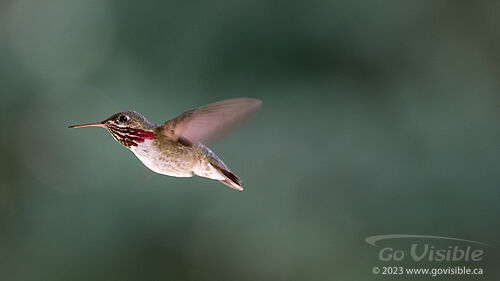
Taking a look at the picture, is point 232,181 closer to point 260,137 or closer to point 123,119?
point 123,119

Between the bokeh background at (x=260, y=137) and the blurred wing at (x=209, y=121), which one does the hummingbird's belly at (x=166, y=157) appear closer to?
the blurred wing at (x=209, y=121)

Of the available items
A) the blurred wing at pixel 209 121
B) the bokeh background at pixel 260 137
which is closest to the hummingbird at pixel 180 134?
the blurred wing at pixel 209 121

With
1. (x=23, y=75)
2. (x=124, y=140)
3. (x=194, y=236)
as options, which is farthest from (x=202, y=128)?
(x=23, y=75)

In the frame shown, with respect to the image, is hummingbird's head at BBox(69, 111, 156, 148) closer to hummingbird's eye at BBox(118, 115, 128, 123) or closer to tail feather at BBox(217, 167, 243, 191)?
hummingbird's eye at BBox(118, 115, 128, 123)

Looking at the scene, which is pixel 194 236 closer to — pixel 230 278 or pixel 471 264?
pixel 230 278

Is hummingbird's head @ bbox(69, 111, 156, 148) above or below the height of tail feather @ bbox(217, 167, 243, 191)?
above

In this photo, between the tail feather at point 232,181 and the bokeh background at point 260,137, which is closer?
the tail feather at point 232,181

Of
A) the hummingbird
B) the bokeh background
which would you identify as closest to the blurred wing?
the hummingbird
